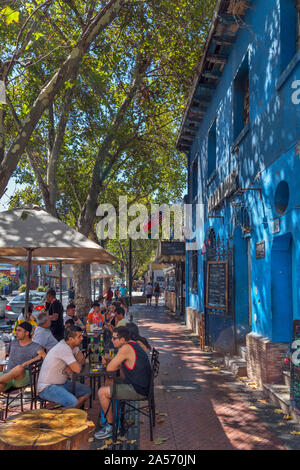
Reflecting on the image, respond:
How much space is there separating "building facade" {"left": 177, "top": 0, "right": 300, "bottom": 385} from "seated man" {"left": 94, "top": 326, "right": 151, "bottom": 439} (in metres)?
2.74

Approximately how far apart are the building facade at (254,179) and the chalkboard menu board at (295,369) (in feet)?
1.70

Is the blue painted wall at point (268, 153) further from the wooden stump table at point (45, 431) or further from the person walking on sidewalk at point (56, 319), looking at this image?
the person walking on sidewalk at point (56, 319)


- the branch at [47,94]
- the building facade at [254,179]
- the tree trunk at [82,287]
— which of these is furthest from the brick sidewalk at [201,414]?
the tree trunk at [82,287]

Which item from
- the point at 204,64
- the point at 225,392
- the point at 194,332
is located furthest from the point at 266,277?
the point at 194,332

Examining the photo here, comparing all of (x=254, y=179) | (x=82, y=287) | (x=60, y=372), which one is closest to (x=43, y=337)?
(x=60, y=372)

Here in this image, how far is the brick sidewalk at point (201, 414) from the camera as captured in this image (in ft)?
17.0

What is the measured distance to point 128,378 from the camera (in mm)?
5457

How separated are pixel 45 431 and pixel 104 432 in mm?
2072

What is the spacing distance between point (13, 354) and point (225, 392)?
13.0 ft

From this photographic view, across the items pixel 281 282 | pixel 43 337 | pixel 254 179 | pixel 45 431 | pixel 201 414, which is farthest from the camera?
pixel 254 179

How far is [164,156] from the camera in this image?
21.9m

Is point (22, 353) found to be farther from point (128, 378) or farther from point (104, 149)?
point (104, 149)

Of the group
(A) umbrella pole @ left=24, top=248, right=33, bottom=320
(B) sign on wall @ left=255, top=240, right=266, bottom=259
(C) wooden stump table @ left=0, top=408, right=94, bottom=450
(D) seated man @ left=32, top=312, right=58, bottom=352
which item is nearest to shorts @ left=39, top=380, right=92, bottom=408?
(C) wooden stump table @ left=0, top=408, right=94, bottom=450

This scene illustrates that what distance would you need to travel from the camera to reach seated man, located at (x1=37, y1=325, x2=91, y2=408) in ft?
Result: 17.2
